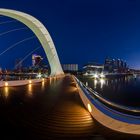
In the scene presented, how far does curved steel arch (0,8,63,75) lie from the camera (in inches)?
1455

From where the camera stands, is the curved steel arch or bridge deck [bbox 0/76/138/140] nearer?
bridge deck [bbox 0/76/138/140]

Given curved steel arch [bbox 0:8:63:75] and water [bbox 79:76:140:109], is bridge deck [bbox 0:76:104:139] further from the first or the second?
water [bbox 79:76:140:109]

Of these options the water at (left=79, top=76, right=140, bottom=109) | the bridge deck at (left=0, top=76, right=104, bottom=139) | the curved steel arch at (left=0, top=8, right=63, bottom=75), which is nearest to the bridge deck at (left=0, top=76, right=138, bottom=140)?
the bridge deck at (left=0, top=76, right=104, bottom=139)

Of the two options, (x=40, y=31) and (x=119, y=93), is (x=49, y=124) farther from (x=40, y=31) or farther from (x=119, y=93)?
(x=119, y=93)

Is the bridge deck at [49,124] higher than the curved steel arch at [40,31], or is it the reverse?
the curved steel arch at [40,31]

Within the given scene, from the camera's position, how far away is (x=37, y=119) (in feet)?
22.1

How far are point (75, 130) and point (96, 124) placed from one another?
2.73 ft

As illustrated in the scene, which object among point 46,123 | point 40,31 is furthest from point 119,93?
point 46,123

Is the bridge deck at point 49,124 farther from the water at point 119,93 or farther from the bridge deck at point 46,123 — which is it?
the water at point 119,93

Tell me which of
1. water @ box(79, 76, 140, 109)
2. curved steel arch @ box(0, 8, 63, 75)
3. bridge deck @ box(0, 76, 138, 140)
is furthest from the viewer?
water @ box(79, 76, 140, 109)

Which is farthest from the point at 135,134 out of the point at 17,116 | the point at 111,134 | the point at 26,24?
the point at 26,24

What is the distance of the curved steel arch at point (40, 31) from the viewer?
3696 cm

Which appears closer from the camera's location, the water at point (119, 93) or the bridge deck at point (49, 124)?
the bridge deck at point (49, 124)

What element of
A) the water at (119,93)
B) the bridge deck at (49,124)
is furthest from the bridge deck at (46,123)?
the water at (119,93)
